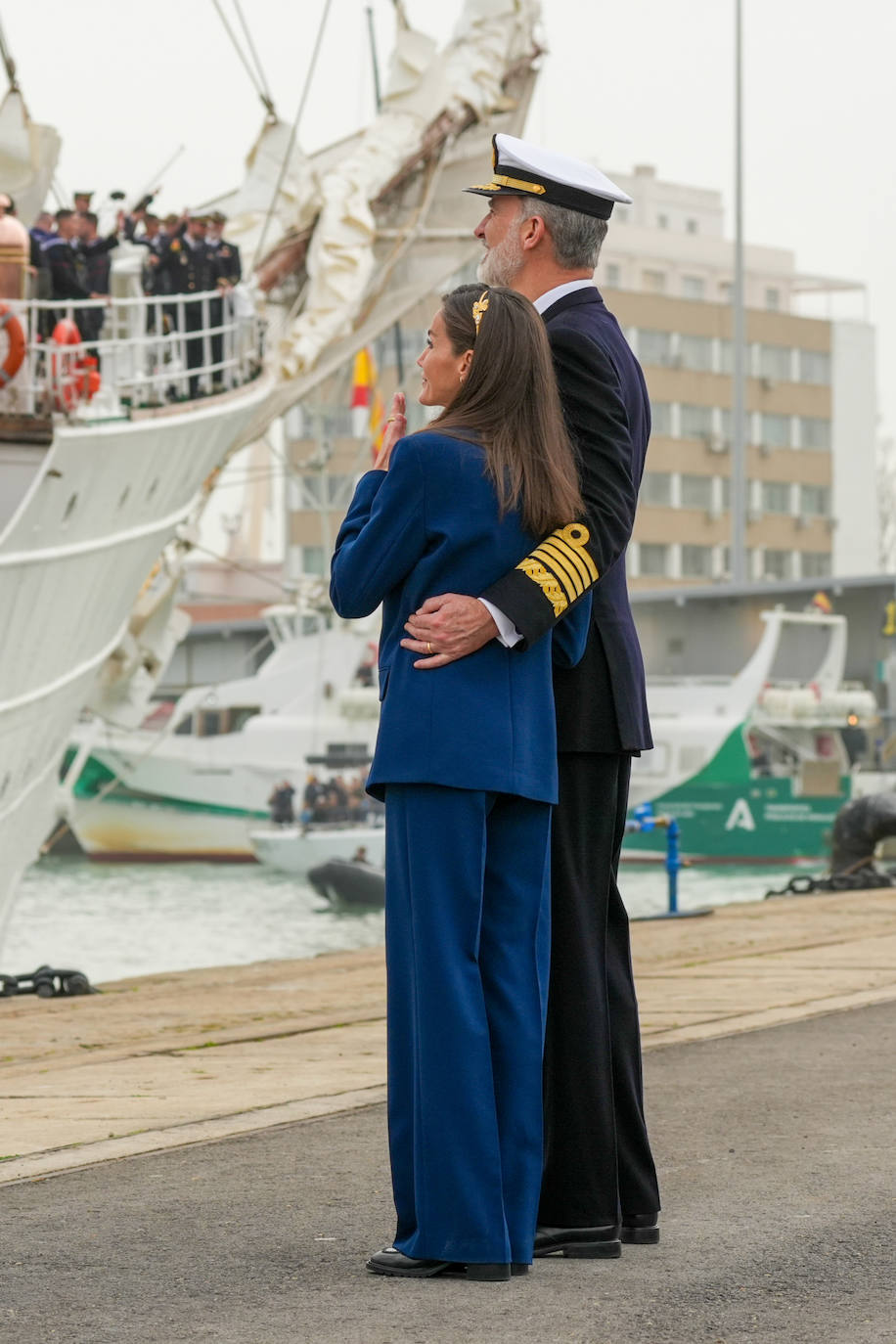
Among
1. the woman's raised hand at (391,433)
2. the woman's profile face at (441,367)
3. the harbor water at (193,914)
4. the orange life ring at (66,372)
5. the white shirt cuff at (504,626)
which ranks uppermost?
the orange life ring at (66,372)

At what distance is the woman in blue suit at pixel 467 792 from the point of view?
3.69 meters

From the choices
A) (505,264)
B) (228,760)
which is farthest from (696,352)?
(505,264)

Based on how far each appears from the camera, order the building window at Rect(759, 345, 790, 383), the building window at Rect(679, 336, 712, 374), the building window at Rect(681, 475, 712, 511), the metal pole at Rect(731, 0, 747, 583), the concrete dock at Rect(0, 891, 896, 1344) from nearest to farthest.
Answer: the concrete dock at Rect(0, 891, 896, 1344) < the metal pole at Rect(731, 0, 747, 583) < the building window at Rect(679, 336, 712, 374) < the building window at Rect(681, 475, 712, 511) < the building window at Rect(759, 345, 790, 383)

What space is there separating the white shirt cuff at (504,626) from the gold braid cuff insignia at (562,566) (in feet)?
0.25

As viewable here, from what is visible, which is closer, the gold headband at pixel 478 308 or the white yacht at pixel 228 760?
the gold headband at pixel 478 308

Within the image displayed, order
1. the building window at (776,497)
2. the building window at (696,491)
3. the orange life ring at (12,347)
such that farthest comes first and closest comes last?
the building window at (776,497) < the building window at (696,491) < the orange life ring at (12,347)

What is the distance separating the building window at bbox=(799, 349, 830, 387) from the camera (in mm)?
86375

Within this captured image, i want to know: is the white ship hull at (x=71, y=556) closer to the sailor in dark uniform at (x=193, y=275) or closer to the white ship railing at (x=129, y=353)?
Answer: the white ship railing at (x=129, y=353)

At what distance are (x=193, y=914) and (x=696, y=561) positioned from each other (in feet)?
151

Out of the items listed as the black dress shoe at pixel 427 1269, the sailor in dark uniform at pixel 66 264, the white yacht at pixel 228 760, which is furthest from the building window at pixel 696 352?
the black dress shoe at pixel 427 1269

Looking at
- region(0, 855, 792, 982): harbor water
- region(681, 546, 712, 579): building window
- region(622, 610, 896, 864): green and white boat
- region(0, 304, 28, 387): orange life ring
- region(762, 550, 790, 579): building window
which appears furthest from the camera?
region(762, 550, 790, 579): building window

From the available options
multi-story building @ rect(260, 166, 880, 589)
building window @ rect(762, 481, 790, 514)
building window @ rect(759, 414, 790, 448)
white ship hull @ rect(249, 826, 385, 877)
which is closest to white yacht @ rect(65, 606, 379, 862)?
white ship hull @ rect(249, 826, 385, 877)

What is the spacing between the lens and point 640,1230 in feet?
12.9

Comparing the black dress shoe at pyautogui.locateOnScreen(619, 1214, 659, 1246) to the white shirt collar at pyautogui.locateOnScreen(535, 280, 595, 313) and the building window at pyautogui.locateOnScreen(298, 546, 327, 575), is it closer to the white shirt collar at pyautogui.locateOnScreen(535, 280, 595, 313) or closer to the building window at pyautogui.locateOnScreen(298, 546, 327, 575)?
the white shirt collar at pyautogui.locateOnScreen(535, 280, 595, 313)
